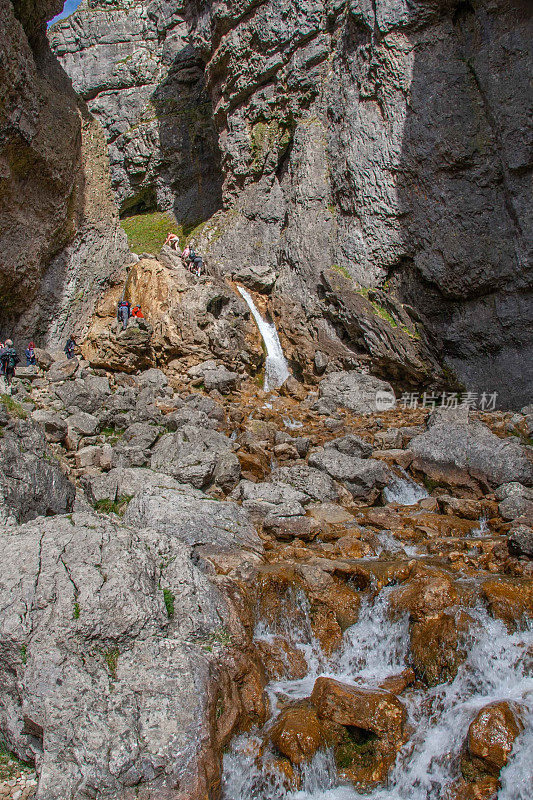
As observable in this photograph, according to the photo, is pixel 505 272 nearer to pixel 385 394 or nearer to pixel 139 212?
pixel 385 394

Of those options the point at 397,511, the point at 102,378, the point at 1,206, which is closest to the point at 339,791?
the point at 397,511

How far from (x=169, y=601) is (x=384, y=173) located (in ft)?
64.6

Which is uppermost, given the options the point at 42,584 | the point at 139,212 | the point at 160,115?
the point at 160,115

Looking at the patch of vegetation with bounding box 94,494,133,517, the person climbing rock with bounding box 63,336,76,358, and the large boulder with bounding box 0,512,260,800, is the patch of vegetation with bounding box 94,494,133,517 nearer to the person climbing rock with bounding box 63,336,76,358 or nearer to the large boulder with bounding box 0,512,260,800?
the large boulder with bounding box 0,512,260,800

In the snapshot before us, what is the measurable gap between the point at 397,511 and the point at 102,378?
32.9 feet

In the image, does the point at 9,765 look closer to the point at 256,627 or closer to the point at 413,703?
the point at 256,627

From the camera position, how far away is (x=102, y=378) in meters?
16.4

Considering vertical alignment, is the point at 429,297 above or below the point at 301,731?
above

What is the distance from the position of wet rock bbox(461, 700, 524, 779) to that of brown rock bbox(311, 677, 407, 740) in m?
0.80

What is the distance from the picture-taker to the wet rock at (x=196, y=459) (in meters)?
11.5

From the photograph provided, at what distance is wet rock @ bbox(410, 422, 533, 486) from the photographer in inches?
474

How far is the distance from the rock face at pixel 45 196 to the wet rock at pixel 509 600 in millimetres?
17534

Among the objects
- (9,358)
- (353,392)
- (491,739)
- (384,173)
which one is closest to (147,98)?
(384,173)

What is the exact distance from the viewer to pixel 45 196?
1936cm
